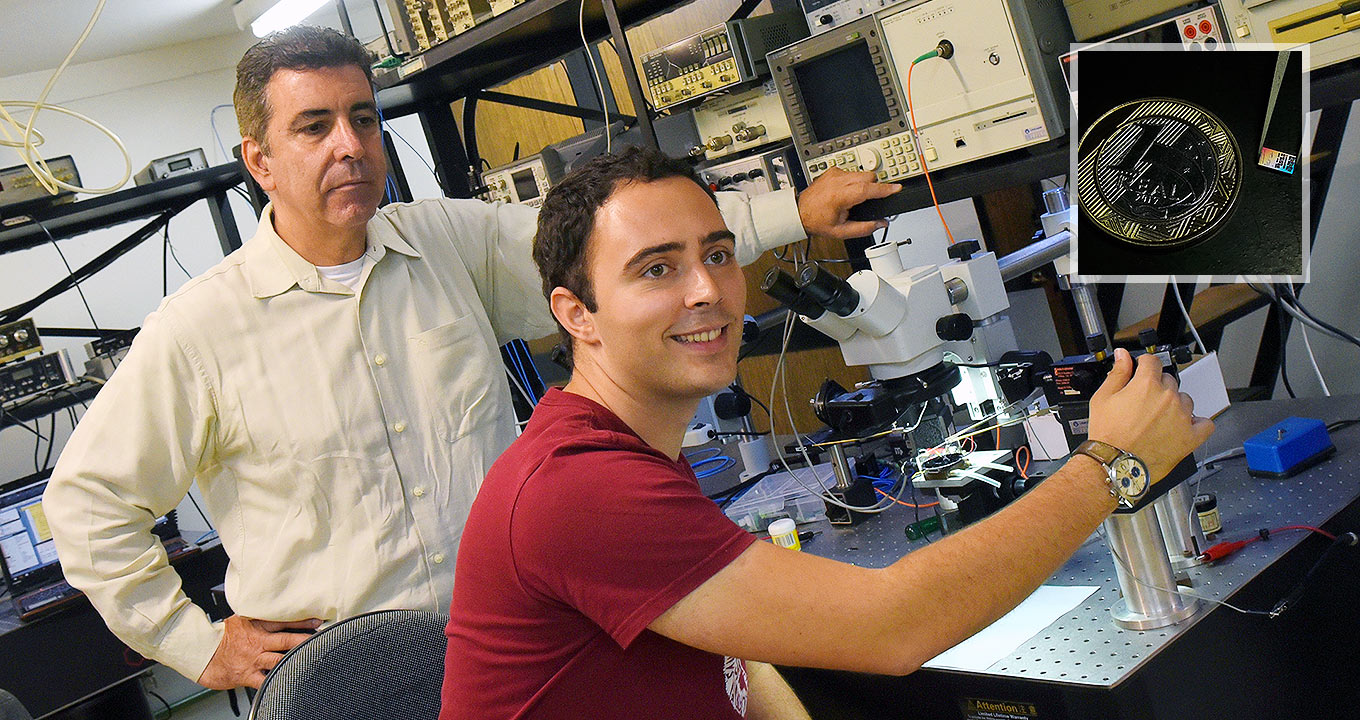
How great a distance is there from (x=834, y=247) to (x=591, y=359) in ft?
8.05

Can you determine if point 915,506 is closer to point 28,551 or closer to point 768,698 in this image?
point 768,698

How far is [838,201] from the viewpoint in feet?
5.62

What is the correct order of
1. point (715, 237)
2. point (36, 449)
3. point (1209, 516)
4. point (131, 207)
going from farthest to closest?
1. point (36, 449)
2. point (131, 207)
3. point (1209, 516)
4. point (715, 237)

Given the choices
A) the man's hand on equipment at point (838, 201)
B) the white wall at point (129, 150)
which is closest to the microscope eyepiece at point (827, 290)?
the man's hand on equipment at point (838, 201)

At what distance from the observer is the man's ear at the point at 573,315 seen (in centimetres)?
121

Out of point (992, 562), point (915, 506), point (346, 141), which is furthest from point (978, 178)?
point (346, 141)

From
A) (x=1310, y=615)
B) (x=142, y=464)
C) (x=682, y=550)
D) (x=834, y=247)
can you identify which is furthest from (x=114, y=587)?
(x=834, y=247)

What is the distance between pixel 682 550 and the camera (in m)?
0.96

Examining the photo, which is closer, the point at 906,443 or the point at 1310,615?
the point at 1310,615

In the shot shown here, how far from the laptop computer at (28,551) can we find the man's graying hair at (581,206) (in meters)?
2.67

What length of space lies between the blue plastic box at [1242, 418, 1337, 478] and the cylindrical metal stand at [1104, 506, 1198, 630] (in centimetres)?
38

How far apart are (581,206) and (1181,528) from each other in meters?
0.86

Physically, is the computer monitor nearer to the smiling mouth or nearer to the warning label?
the smiling mouth

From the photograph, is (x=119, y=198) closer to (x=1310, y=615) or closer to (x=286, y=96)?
(x=286, y=96)
